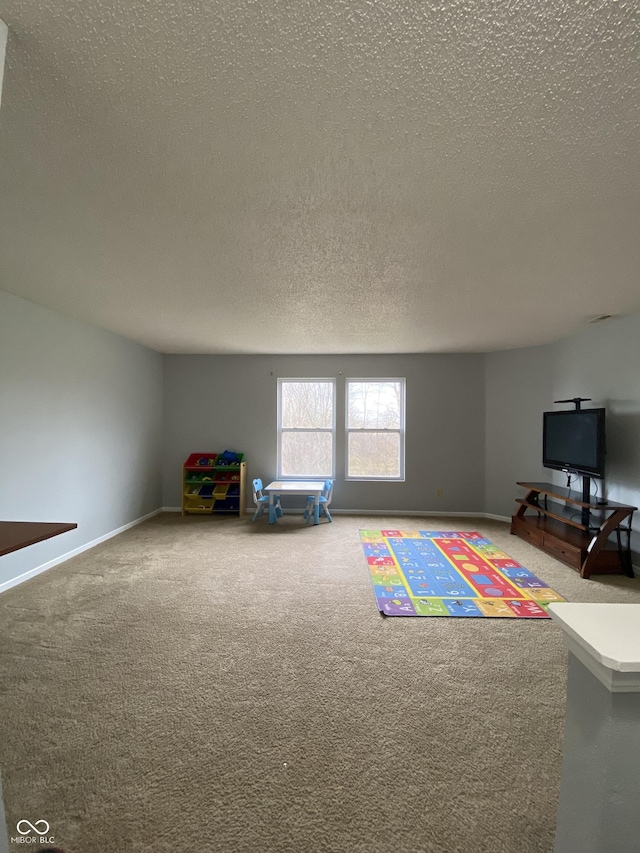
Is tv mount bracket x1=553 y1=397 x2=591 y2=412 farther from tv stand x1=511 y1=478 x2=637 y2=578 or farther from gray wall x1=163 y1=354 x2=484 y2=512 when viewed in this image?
gray wall x1=163 y1=354 x2=484 y2=512

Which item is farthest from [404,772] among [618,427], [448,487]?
[448,487]

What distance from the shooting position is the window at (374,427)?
5.97m

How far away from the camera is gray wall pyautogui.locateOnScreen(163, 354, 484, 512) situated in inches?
229

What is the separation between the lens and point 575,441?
4.21 m

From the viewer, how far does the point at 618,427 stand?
156 inches

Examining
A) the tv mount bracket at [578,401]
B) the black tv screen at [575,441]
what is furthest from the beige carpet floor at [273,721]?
the tv mount bracket at [578,401]

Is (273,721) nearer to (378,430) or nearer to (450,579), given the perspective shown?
(450,579)

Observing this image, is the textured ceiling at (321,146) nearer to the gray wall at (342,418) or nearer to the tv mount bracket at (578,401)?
the tv mount bracket at (578,401)

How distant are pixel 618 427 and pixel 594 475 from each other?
59 cm

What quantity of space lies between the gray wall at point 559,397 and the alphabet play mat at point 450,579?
4.18ft

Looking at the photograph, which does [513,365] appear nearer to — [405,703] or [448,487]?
[448,487]
